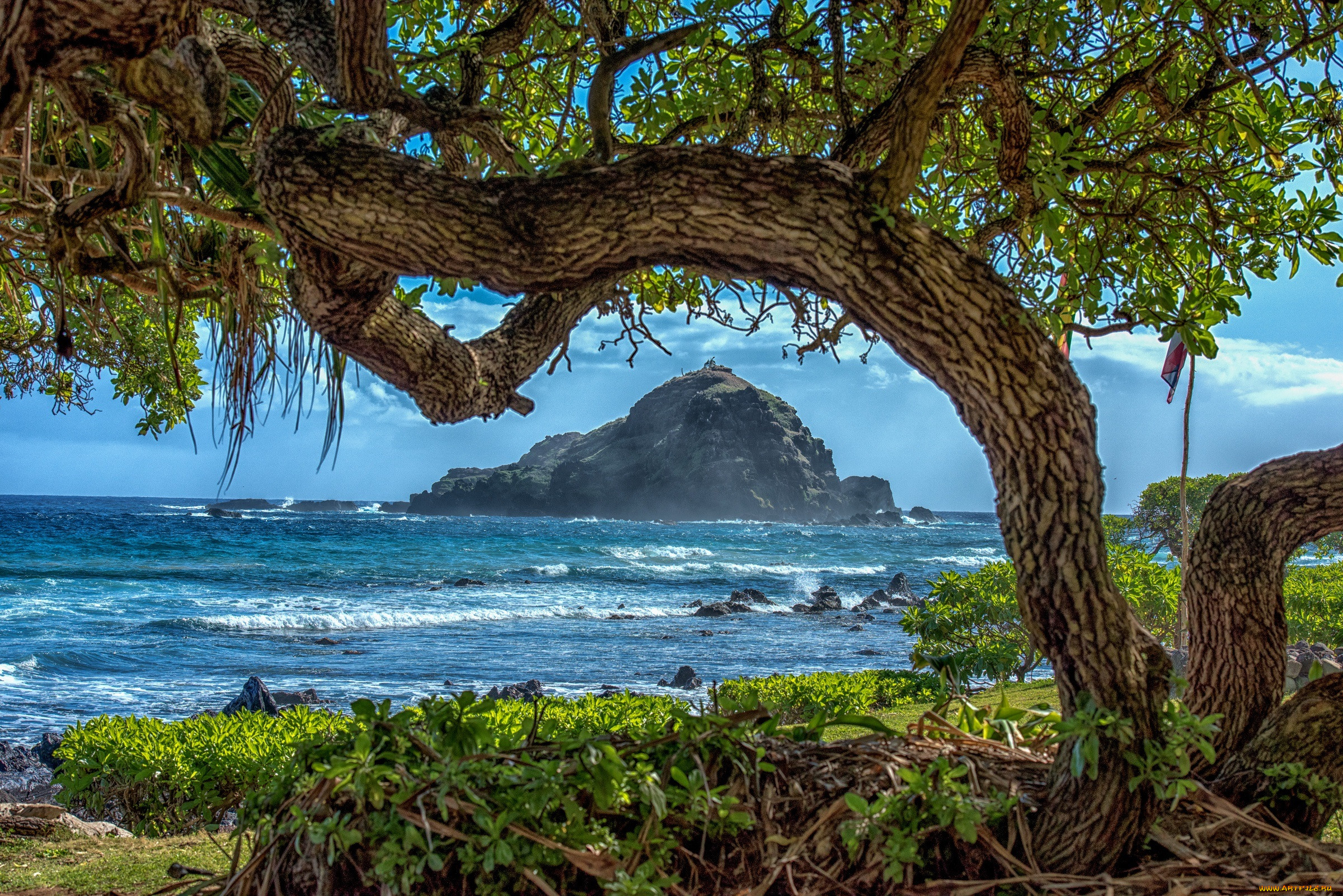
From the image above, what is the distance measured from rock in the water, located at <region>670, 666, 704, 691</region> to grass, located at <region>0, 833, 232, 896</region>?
980 centimetres

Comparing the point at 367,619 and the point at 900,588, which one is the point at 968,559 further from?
the point at 367,619

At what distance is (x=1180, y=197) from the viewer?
367 cm

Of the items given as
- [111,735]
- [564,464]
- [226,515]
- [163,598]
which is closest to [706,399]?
[564,464]

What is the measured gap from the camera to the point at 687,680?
1386cm

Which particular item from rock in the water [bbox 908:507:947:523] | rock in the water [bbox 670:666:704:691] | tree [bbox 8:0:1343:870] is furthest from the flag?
rock in the water [bbox 908:507:947:523]

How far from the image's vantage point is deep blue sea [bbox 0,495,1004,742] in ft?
47.3

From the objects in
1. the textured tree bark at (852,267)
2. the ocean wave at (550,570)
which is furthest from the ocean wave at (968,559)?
the textured tree bark at (852,267)

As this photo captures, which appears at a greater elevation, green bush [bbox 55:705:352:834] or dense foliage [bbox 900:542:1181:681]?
dense foliage [bbox 900:542:1181:681]

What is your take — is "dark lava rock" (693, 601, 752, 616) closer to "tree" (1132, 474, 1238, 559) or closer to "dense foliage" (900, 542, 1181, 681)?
"tree" (1132, 474, 1238, 559)

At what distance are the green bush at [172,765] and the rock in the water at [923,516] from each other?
109721mm

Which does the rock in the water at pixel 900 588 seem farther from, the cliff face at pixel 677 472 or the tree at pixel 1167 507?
the cliff face at pixel 677 472

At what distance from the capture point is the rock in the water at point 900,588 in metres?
31.0

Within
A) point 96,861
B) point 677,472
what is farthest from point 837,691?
point 677,472

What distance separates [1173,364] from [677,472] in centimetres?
8544
